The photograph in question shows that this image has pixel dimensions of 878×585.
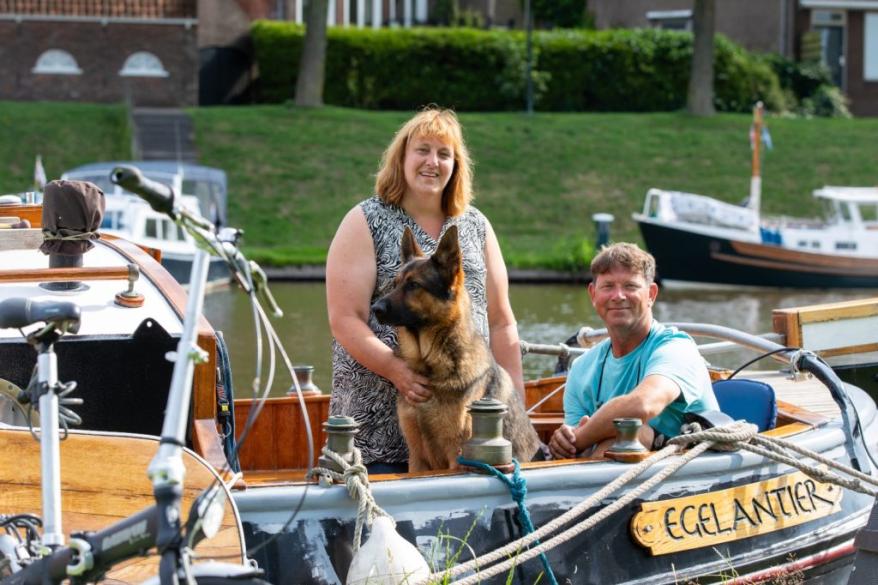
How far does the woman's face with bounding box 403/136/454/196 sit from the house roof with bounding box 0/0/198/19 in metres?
31.8

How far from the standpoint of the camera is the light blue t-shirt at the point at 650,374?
5594 mm

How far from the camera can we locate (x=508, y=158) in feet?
105

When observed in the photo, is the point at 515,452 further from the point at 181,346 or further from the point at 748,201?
the point at 748,201

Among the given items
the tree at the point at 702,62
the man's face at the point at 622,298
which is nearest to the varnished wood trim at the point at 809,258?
the tree at the point at 702,62

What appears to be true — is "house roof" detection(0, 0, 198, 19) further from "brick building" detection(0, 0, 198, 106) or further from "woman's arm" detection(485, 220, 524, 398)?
"woman's arm" detection(485, 220, 524, 398)

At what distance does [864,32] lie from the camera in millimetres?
43094

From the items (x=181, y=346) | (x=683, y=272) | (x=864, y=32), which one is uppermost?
(x=864, y=32)

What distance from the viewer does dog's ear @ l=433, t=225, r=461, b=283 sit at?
16.5 ft

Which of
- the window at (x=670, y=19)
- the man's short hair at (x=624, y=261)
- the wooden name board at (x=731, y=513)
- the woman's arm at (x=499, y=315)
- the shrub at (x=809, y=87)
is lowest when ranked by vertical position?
the wooden name board at (x=731, y=513)

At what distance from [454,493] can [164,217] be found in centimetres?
1775

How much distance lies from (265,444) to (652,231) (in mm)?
19825

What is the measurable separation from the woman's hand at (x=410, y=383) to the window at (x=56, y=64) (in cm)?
3229

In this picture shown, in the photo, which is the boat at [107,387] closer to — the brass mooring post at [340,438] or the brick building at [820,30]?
the brass mooring post at [340,438]

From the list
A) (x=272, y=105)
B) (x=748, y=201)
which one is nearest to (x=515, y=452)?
(x=748, y=201)
